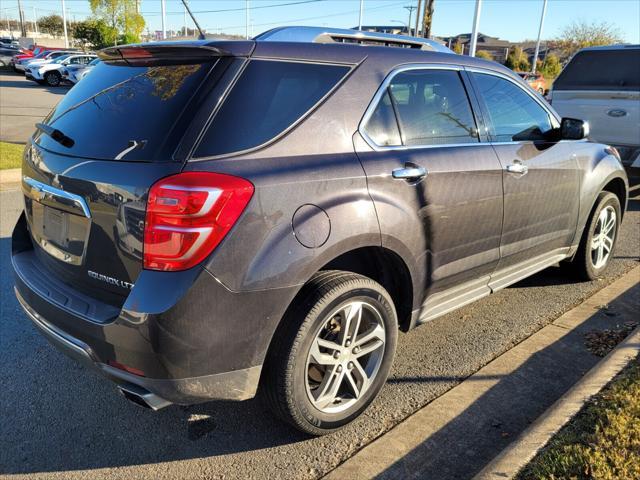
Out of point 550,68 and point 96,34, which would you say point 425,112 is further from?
point 96,34

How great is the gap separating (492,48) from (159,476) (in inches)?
3829

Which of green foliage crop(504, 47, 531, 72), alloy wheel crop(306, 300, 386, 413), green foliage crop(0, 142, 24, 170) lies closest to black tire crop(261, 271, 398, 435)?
alloy wheel crop(306, 300, 386, 413)

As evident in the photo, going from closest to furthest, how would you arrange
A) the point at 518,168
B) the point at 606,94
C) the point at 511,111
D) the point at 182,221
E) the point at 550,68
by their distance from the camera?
the point at 182,221, the point at 518,168, the point at 511,111, the point at 606,94, the point at 550,68

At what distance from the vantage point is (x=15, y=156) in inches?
361

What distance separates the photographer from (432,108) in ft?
10.7

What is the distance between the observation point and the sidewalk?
2.59 metres

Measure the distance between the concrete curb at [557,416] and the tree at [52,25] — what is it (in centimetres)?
10765

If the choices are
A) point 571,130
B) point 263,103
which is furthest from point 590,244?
point 263,103

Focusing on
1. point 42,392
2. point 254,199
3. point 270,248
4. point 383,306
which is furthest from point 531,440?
point 42,392

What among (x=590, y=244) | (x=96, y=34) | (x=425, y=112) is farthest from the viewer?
(x=96, y=34)

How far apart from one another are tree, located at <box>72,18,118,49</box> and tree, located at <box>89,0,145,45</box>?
11.7 inches

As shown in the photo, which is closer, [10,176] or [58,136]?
[58,136]

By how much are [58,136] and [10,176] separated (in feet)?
20.6

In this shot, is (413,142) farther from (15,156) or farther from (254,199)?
(15,156)
